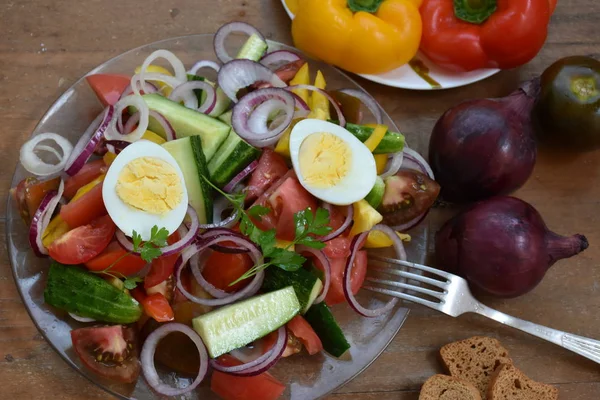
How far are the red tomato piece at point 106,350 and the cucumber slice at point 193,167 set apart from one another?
1.42 ft

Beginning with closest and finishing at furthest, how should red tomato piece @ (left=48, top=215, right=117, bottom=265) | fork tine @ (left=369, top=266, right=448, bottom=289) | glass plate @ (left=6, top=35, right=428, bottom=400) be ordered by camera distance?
red tomato piece @ (left=48, top=215, right=117, bottom=265), glass plate @ (left=6, top=35, right=428, bottom=400), fork tine @ (left=369, top=266, right=448, bottom=289)

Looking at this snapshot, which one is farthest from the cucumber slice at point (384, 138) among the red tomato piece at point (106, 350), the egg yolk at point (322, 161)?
the red tomato piece at point (106, 350)

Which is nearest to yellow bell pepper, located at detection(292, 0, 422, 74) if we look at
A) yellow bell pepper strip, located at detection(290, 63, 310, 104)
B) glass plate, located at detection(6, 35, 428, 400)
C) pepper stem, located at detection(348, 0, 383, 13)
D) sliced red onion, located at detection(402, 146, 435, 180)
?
pepper stem, located at detection(348, 0, 383, 13)

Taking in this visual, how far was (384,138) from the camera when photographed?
78.1 inches

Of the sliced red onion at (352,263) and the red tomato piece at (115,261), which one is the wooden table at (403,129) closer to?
the sliced red onion at (352,263)

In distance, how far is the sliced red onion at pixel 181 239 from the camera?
1.70 metres

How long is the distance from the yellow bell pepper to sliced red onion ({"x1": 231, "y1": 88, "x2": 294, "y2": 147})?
341mm

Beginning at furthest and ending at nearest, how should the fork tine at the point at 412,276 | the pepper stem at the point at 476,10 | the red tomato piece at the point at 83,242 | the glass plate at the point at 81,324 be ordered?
the pepper stem at the point at 476,10 → the fork tine at the point at 412,276 → the glass plate at the point at 81,324 → the red tomato piece at the point at 83,242

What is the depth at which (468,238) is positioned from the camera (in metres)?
1.99

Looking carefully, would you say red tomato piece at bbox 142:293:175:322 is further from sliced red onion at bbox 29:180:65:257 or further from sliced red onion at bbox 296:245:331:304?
sliced red onion at bbox 296:245:331:304

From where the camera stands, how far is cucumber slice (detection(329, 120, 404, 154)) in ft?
6.48

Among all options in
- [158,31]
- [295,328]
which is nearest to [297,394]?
[295,328]

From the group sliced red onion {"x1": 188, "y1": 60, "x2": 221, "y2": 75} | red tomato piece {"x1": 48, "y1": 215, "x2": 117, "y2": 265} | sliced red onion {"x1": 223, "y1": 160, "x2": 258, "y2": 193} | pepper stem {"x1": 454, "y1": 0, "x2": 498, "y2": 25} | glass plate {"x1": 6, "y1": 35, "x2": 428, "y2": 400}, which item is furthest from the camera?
pepper stem {"x1": 454, "y1": 0, "x2": 498, "y2": 25}

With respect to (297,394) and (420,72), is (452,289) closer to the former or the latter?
(297,394)
